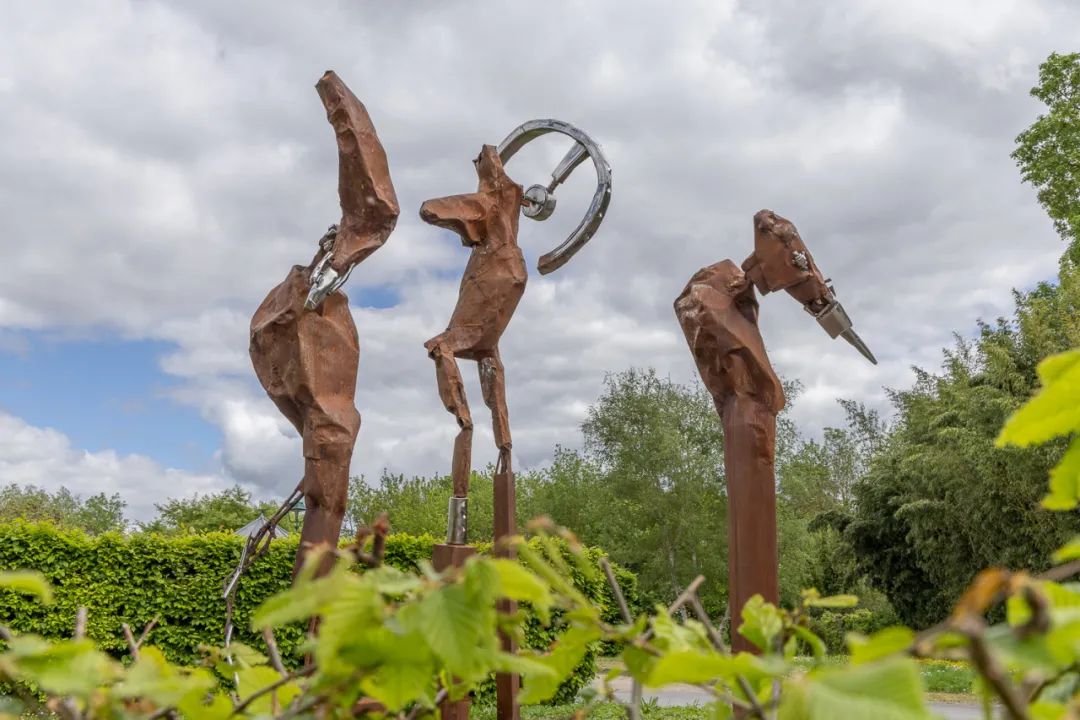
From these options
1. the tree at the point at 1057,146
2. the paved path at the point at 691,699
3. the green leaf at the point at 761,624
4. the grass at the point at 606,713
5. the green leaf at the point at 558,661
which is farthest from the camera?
the tree at the point at 1057,146

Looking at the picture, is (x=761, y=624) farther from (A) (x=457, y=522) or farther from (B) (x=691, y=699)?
(B) (x=691, y=699)

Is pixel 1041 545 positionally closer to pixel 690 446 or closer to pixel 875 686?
pixel 690 446

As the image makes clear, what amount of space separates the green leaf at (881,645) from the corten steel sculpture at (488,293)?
471cm

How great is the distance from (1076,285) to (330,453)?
14.5 metres

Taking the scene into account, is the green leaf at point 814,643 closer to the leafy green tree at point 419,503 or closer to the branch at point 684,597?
the branch at point 684,597

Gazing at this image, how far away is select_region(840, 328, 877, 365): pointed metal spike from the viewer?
520 cm

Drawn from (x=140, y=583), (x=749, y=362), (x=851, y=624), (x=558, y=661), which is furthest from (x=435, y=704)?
(x=851, y=624)

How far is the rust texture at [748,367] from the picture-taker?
4578 mm

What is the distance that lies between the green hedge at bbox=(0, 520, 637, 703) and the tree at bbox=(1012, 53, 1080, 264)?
12140 mm

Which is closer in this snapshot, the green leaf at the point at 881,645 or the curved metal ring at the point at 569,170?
the green leaf at the point at 881,645

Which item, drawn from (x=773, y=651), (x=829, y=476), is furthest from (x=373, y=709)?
(x=829, y=476)

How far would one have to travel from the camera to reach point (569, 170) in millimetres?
6113

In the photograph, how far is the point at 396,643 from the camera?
729mm

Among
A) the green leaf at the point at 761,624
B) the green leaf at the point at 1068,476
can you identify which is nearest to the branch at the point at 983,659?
the green leaf at the point at 1068,476
